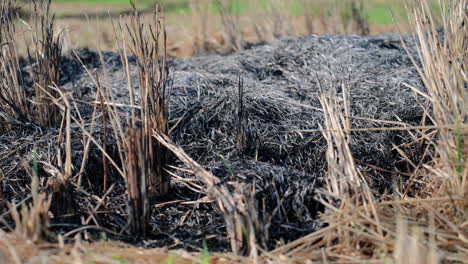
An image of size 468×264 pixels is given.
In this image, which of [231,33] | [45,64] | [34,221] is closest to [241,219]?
[34,221]

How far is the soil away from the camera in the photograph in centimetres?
256

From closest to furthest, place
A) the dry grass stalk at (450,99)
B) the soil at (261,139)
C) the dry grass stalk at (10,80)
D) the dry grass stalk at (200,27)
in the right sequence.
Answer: the dry grass stalk at (450,99) < the soil at (261,139) < the dry grass stalk at (10,80) < the dry grass stalk at (200,27)

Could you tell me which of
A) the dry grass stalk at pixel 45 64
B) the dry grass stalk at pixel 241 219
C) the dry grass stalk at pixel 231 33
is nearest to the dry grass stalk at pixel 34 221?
the dry grass stalk at pixel 241 219

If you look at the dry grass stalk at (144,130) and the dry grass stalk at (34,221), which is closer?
the dry grass stalk at (34,221)

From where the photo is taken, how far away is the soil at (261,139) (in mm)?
2557

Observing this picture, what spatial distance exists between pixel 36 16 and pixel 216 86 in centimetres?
118

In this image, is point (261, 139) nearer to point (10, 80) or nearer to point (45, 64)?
point (45, 64)

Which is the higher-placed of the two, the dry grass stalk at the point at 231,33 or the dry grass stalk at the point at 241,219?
the dry grass stalk at the point at 231,33

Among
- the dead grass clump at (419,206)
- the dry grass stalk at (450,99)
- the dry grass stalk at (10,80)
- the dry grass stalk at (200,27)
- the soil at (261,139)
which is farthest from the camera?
the dry grass stalk at (200,27)

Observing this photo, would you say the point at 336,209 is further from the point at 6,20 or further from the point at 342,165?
the point at 6,20

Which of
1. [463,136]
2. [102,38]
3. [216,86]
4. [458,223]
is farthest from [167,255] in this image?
[102,38]

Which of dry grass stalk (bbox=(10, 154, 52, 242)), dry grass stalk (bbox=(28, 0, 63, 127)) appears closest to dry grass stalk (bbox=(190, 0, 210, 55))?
dry grass stalk (bbox=(28, 0, 63, 127))

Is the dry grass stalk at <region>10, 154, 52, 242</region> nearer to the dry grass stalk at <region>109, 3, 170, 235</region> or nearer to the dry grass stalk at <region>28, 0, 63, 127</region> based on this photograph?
the dry grass stalk at <region>109, 3, 170, 235</region>

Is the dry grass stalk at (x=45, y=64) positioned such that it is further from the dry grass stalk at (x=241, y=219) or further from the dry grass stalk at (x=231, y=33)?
the dry grass stalk at (x=231, y=33)
